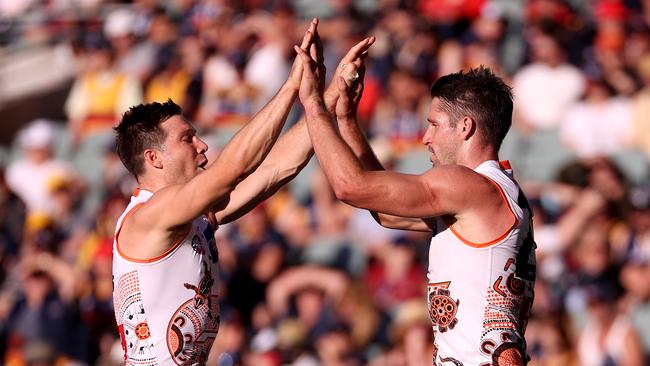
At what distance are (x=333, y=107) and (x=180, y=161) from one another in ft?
2.97

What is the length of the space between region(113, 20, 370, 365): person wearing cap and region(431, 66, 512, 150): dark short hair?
19.6 inches

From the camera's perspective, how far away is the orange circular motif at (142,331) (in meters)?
6.67

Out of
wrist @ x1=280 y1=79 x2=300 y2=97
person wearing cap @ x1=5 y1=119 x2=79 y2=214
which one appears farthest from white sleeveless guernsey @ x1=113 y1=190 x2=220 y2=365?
person wearing cap @ x1=5 y1=119 x2=79 y2=214

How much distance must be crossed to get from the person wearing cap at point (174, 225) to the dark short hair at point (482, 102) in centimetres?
50

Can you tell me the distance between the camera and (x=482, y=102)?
6.58 metres

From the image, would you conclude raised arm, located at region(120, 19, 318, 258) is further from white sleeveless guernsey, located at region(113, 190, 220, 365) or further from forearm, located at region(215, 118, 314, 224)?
forearm, located at region(215, 118, 314, 224)

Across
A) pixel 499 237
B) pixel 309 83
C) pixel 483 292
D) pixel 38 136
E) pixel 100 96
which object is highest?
pixel 100 96

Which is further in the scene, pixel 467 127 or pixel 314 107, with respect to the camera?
pixel 467 127

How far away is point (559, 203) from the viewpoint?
12.0 m

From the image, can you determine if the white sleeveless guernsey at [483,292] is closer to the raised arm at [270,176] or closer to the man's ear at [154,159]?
the raised arm at [270,176]

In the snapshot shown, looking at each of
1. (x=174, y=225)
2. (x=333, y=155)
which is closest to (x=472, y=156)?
(x=333, y=155)

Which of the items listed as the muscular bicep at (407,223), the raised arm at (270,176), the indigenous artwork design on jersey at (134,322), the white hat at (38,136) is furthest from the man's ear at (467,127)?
the white hat at (38,136)

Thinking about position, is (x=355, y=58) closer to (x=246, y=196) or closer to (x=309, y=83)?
(x=309, y=83)

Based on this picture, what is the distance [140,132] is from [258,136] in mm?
678
